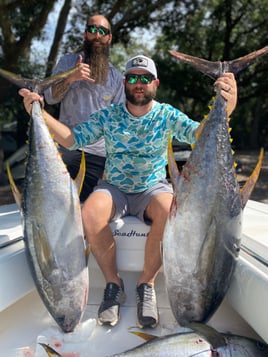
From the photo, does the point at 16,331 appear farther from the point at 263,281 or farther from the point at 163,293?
the point at 263,281

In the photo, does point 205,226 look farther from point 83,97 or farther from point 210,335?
point 83,97

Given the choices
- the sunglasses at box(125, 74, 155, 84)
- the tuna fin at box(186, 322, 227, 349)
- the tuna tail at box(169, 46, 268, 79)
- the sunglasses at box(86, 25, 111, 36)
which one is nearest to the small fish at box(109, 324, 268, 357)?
the tuna fin at box(186, 322, 227, 349)

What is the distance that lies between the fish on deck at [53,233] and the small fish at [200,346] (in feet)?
1.31

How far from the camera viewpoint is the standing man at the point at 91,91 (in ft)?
10.3

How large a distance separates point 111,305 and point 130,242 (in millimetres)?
412

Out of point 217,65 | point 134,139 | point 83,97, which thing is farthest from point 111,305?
point 83,97

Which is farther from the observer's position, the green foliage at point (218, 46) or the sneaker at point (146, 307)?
the green foliage at point (218, 46)

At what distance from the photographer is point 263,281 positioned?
1832mm

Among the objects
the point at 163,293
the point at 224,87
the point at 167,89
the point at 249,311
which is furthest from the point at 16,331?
the point at 167,89

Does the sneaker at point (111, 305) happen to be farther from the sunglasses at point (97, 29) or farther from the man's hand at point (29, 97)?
the sunglasses at point (97, 29)

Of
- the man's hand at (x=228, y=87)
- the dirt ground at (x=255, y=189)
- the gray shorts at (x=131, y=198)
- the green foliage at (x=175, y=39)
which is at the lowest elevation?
the dirt ground at (x=255, y=189)

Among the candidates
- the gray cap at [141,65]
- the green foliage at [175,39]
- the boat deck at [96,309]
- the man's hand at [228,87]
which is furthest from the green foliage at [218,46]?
the boat deck at [96,309]

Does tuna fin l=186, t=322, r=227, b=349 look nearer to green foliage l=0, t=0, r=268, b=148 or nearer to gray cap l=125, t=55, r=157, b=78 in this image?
gray cap l=125, t=55, r=157, b=78

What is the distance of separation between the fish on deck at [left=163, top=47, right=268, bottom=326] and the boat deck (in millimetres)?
129
